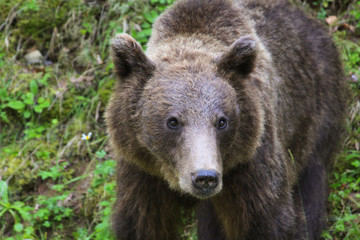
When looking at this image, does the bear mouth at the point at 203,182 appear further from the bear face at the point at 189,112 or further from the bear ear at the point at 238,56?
the bear ear at the point at 238,56

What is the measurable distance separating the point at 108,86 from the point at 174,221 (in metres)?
3.13

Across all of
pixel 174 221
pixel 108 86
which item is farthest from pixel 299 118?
pixel 108 86

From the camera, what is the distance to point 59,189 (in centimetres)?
695

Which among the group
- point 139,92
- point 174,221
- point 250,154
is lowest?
point 174,221

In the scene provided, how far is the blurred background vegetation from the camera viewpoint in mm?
6973

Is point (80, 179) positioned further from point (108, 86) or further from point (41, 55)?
point (41, 55)

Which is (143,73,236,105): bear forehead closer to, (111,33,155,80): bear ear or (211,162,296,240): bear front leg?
(111,33,155,80): bear ear

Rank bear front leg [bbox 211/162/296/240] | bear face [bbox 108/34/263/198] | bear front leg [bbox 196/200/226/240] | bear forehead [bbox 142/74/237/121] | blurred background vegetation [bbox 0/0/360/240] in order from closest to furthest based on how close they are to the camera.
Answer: bear face [bbox 108/34/263/198], bear forehead [bbox 142/74/237/121], bear front leg [bbox 211/162/296/240], bear front leg [bbox 196/200/226/240], blurred background vegetation [bbox 0/0/360/240]

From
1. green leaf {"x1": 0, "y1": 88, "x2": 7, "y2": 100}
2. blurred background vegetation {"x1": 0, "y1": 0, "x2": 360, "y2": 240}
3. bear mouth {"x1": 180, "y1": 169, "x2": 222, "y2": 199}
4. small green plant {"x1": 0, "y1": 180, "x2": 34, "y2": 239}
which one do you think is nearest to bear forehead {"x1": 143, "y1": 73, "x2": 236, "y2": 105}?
bear mouth {"x1": 180, "y1": 169, "x2": 222, "y2": 199}

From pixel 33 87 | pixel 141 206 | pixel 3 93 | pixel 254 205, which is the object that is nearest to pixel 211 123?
pixel 254 205

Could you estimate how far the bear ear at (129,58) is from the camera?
4602 millimetres

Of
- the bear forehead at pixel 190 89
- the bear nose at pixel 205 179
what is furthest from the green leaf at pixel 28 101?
the bear nose at pixel 205 179

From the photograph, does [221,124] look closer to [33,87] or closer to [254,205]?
[254,205]

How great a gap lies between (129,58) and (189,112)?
0.78 m
